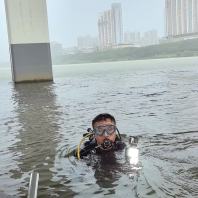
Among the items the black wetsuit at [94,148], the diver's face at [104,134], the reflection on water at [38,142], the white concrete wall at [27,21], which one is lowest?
the reflection on water at [38,142]

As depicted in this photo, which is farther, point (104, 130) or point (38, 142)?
point (38, 142)

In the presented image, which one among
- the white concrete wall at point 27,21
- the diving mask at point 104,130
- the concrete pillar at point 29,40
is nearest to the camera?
the diving mask at point 104,130

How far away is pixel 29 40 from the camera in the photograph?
87.8 feet

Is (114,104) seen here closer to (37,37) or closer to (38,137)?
(38,137)

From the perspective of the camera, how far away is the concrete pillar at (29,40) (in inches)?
1027

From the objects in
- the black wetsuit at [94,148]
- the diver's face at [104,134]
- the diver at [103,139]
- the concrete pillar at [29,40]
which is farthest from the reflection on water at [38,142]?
the concrete pillar at [29,40]

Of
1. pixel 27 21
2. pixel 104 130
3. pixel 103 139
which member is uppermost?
pixel 27 21

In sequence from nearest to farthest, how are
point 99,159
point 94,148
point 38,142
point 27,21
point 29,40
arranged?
point 99,159 → point 94,148 → point 38,142 → point 27,21 → point 29,40

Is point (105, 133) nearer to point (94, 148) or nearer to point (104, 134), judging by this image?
point (104, 134)

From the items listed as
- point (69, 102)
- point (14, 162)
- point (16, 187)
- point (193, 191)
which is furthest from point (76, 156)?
point (69, 102)

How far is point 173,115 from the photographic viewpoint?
9.91 m

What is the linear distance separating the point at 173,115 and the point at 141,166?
15.1 ft

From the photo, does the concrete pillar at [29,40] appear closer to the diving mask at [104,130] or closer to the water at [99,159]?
the water at [99,159]

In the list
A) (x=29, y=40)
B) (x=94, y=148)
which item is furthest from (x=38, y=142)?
(x=29, y=40)
